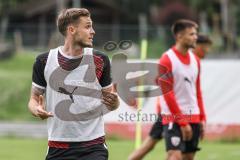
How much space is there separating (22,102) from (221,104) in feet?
39.3

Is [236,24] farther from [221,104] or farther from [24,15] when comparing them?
[221,104]

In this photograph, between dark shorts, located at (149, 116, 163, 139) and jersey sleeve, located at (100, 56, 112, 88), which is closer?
jersey sleeve, located at (100, 56, 112, 88)

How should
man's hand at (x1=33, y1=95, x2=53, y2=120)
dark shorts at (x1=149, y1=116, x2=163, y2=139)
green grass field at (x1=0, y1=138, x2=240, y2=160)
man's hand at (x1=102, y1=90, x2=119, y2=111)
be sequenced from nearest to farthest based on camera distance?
man's hand at (x1=33, y1=95, x2=53, y2=120) → man's hand at (x1=102, y1=90, x2=119, y2=111) → dark shorts at (x1=149, y1=116, x2=163, y2=139) → green grass field at (x1=0, y1=138, x2=240, y2=160)

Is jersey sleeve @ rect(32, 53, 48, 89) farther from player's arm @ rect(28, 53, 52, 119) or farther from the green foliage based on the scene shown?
the green foliage

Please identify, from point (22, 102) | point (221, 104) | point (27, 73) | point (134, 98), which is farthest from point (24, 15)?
point (134, 98)

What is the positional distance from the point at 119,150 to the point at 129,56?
10893 mm

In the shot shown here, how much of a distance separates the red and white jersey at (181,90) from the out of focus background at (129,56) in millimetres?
1826

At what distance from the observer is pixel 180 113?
411 inches

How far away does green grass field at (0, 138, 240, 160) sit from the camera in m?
15.2

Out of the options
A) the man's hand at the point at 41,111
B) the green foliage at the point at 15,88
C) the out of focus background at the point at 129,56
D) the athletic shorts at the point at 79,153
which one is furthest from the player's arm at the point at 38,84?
the green foliage at the point at 15,88

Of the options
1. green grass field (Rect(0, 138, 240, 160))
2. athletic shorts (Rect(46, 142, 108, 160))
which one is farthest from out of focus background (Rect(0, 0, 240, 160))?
athletic shorts (Rect(46, 142, 108, 160))

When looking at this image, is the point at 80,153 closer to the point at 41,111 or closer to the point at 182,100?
the point at 41,111

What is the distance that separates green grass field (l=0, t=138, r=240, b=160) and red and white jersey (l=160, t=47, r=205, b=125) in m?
4.37

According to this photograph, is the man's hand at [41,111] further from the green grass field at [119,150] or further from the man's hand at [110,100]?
the green grass field at [119,150]
